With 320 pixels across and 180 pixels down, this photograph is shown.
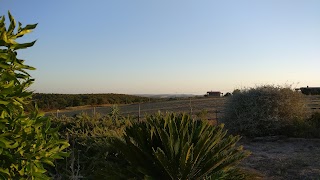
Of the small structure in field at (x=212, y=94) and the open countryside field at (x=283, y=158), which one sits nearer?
the open countryside field at (x=283, y=158)

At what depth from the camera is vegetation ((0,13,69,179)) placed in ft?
8.73

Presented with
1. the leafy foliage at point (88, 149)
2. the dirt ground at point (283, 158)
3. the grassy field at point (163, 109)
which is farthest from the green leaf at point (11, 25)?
the grassy field at point (163, 109)

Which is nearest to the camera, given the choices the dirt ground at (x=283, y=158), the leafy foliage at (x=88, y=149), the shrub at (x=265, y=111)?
the leafy foliage at (x=88, y=149)

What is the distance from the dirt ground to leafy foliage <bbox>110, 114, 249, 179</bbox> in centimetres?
174

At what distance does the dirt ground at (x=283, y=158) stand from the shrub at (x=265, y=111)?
2.63 feet

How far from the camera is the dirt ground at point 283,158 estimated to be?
27.5 feet

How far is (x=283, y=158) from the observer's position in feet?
34.0

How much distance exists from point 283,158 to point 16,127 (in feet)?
29.6

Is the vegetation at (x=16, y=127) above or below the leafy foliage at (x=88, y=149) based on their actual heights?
above

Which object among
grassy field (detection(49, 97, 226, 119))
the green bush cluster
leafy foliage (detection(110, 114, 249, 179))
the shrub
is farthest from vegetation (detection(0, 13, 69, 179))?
grassy field (detection(49, 97, 226, 119))

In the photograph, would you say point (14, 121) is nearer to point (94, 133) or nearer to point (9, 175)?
point (9, 175)

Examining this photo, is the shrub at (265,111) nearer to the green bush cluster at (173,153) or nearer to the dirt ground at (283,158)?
the dirt ground at (283,158)

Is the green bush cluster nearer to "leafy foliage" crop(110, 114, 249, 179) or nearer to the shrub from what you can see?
"leafy foliage" crop(110, 114, 249, 179)

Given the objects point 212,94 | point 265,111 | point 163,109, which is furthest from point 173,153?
point 212,94
